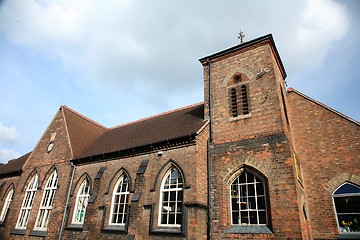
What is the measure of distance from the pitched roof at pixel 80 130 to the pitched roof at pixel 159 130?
23.9 inches

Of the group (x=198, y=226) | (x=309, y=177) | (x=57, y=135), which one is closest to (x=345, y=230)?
(x=309, y=177)

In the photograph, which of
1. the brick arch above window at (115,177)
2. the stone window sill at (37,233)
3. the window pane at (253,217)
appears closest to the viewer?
the window pane at (253,217)

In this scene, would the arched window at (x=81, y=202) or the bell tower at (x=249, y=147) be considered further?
the arched window at (x=81, y=202)

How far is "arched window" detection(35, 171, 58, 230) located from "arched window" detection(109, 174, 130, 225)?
5.55 m

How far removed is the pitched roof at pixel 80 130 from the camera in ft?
60.7

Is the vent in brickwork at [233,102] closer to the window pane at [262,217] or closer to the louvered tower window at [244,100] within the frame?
the louvered tower window at [244,100]

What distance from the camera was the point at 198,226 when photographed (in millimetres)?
10445

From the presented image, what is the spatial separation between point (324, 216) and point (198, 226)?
565 centimetres

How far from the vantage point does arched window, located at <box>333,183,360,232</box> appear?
34.0ft

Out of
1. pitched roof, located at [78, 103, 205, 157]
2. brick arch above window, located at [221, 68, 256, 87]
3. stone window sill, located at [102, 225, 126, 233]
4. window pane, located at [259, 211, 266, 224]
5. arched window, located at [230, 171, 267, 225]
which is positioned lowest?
stone window sill, located at [102, 225, 126, 233]

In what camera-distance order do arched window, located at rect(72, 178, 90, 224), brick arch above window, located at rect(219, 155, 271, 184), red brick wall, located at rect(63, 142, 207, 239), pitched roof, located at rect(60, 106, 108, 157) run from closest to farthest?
brick arch above window, located at rect(219, 155, 271, 184), red brick wall, located at rect(63, 142, 207, 239), arched window, located at rect(72, 178, 90, 224), pitched roof, located at rect(60, 106, 108, 157)

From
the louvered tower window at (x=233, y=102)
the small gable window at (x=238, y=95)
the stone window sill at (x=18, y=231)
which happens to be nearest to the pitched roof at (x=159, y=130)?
the louvered tower window at (x=233, y=102)

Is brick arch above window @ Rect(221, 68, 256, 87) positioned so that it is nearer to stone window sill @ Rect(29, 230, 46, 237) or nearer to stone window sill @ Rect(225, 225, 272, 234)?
stone window sill @ Rect(225, 225, 272, 234)

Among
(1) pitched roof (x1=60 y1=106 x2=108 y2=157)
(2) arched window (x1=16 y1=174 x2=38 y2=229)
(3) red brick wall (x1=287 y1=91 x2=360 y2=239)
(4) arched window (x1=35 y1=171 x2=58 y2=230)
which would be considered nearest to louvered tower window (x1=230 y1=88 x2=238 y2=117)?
(3) red brick wall (x1=287 y1=91 x2=360 y2=239)
